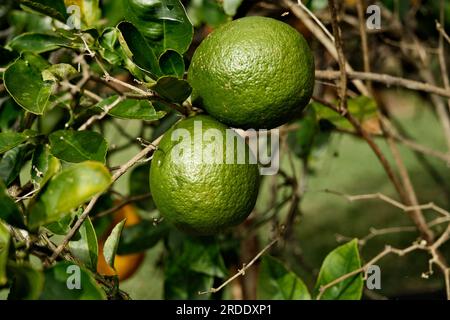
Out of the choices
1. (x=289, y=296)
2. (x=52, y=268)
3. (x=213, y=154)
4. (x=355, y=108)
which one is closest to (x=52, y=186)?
(x=52, y=268)

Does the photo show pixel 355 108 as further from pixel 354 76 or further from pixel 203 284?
pixel 203 284

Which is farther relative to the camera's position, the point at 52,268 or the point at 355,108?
the point at 355,108

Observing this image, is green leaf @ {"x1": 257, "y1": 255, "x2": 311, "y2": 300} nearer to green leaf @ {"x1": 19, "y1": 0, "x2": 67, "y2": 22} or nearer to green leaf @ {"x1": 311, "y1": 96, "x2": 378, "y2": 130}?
green leaf @ {"x1": 311, "y1": 96, "x2": 378, "y2": 130}

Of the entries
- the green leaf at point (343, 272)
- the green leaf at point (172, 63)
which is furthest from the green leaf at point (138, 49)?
the green leaf at point (343, 272)

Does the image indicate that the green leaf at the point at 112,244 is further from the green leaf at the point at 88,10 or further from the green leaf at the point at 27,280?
the green leaf at the point at 88,10

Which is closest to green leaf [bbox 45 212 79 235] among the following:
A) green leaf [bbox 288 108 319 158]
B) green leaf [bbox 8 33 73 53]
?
green leaf [bbox 8 33 73 53]

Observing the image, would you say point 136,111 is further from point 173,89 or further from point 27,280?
point 27,280

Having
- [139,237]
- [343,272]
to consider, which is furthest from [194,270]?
[343,272]
